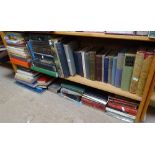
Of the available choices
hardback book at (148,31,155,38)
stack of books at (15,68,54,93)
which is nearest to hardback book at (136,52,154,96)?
hardback book at (148,31,155,38)

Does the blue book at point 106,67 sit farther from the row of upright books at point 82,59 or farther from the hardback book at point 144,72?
the hardback book at point 144,72

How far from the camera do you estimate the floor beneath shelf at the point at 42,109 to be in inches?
47.4

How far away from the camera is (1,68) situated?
205cm

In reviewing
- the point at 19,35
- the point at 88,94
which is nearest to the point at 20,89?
the point at 19,35

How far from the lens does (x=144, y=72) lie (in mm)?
872

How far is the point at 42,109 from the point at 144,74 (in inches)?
34.7

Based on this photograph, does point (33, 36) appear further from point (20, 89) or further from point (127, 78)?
point (127, 78)

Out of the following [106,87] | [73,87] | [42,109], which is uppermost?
[106,87]

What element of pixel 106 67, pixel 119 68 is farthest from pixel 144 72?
pixel 106 67

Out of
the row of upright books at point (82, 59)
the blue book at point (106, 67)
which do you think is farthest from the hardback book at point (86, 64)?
the blue book at point (106, 67)

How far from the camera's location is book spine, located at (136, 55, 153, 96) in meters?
0.82

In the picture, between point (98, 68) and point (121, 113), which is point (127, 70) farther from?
point (121, 113)

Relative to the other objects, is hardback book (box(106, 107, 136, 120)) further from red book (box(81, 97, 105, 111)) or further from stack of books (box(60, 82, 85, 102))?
stack of books (box(60, 82, 85, 102))

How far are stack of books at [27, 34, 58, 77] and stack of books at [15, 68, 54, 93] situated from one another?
0.49 feet
